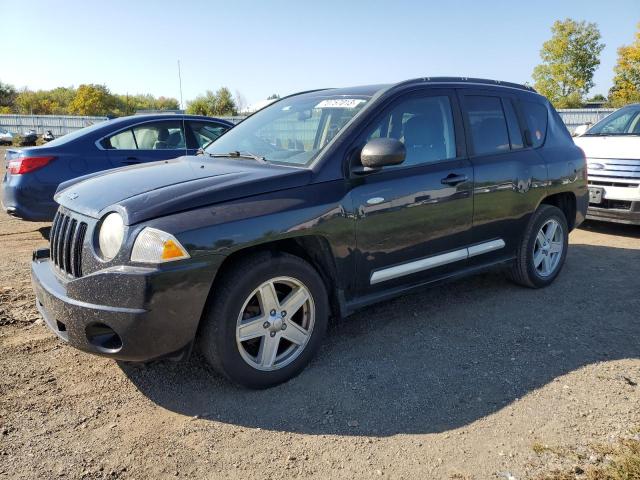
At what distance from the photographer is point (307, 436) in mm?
2779

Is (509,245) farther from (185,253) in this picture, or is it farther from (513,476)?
(185,253)

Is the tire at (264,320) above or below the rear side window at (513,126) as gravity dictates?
below

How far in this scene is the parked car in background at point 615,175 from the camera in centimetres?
680

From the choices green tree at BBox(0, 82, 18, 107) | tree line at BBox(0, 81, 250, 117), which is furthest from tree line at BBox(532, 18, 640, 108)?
green tree at BBox(0, 82, 18, 107)

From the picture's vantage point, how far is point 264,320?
10.2 feet

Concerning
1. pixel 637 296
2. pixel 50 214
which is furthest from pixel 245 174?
pixel 50 214

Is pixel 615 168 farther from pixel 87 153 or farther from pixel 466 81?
pixel 87 153

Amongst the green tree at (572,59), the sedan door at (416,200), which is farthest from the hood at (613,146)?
the green tree at (572,59)

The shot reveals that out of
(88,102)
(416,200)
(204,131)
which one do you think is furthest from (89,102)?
(416,200)

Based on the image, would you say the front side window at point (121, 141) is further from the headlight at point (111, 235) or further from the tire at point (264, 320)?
the tire at point (264, 320)

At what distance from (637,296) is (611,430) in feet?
8.14

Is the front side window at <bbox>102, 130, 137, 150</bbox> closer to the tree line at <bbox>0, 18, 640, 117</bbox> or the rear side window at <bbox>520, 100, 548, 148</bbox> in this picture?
the rear side window at <bbox>520, 100, 548, 148</bbox>

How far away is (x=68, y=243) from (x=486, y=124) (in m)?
3.36

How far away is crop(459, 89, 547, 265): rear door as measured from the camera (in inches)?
168
